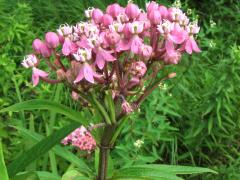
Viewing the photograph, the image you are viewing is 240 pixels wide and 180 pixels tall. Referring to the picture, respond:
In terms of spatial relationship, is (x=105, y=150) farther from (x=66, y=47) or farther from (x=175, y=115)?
(x=175, y=115)

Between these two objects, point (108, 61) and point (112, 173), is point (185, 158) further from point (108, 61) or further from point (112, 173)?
point (108, 61)

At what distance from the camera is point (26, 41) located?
3582 mm

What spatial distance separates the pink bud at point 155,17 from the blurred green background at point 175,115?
3.04ft

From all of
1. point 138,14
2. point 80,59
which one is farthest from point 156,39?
point 80,59

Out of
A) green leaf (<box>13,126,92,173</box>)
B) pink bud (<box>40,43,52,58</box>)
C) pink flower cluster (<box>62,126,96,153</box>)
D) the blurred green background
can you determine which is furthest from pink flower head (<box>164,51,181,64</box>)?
the blurred green background

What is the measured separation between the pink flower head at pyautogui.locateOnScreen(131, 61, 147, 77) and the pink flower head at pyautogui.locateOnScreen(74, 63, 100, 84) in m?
0.10

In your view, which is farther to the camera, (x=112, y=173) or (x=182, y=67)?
(x=182, y=67)

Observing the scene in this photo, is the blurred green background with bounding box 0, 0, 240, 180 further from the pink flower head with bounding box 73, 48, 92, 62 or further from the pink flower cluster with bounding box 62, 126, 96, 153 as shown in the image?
the pink flower head with bounding box 73, 48, 92, 62

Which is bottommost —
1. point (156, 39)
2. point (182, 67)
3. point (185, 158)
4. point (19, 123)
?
point (185, 158)

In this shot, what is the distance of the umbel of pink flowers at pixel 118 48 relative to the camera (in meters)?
1.51

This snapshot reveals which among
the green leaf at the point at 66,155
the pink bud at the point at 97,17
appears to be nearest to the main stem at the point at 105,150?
the green leaf at the point at 66,155

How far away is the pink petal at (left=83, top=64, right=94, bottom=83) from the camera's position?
1.48 metres

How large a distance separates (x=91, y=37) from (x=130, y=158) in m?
1.14

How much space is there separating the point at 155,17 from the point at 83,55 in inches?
9.7
